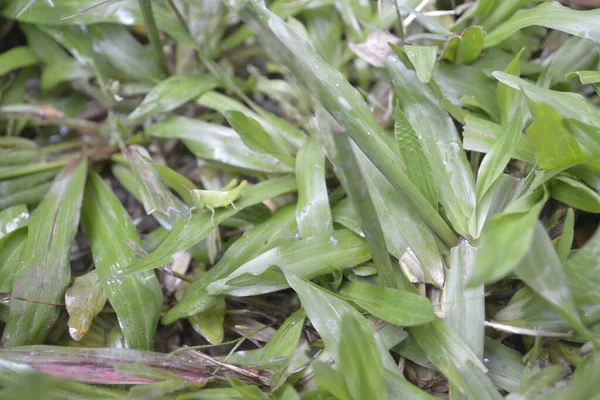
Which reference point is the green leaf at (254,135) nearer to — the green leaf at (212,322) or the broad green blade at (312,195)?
the broad green blade at (312,195)

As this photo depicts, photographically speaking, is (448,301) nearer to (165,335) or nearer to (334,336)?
(334,336)

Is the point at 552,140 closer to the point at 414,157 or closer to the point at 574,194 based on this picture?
the point at 574,194

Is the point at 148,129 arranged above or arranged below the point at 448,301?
above

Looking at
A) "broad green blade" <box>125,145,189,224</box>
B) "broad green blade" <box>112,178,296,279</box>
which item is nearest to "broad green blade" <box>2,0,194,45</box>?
"broad green blade" <box>125,145,189,224</box>

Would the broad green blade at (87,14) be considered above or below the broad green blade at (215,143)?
above

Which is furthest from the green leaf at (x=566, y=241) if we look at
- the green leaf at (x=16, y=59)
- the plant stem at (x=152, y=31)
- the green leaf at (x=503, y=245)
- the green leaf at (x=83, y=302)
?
the green leaf at (x=16, y=59)

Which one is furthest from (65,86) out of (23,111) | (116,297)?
(116,297)

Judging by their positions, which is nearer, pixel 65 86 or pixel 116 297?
pixel 116 297
